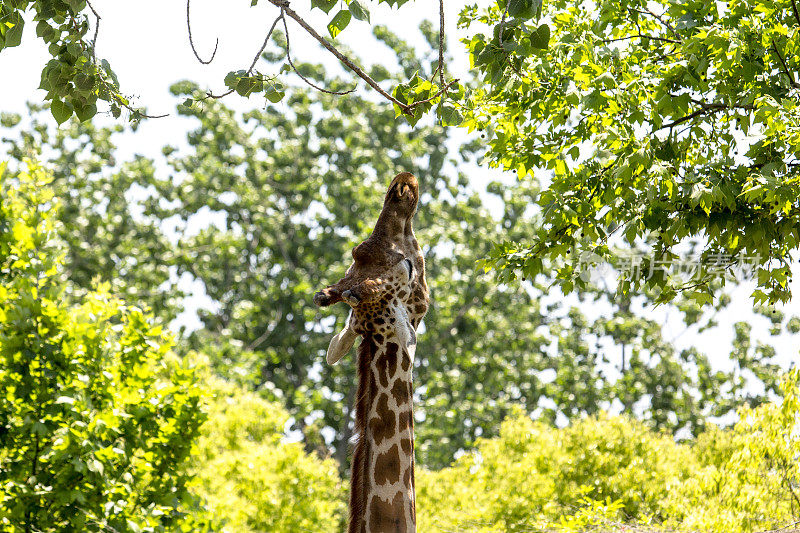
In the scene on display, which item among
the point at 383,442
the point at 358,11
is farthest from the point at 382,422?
the point at 358,11

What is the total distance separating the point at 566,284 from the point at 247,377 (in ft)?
54.4

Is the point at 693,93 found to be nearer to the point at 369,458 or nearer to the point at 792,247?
the point at 792,247

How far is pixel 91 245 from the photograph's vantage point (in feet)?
81.4

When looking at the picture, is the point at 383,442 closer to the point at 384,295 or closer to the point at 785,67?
the point at 384,295

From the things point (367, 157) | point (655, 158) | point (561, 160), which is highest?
point (367, 157)

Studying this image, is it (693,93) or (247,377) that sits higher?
(247,377)

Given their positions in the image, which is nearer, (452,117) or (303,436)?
(452,117)

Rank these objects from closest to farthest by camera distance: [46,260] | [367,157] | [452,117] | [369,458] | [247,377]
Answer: [369,458] < [452,117] < [46,260] < [247,377] < [367,157]

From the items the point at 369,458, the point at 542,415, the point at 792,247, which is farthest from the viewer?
the point at 542,415

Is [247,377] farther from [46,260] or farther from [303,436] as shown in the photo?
[46,260]

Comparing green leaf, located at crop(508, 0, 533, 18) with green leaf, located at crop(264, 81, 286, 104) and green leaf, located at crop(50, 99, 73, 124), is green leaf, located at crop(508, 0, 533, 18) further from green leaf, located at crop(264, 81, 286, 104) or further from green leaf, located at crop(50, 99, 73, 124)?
green leaf, located at crop(50, 99, 73, 124)

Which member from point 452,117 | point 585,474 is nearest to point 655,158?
point 452,117

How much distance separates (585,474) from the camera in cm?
1508

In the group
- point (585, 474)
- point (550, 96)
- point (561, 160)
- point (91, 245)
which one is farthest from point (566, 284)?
point (91, 245)
